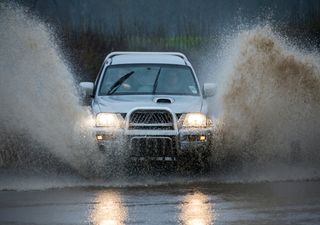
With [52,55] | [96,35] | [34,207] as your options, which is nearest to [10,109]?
[52,55]

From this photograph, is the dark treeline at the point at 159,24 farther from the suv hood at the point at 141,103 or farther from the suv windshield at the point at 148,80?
the suv hood at the point at 141,103

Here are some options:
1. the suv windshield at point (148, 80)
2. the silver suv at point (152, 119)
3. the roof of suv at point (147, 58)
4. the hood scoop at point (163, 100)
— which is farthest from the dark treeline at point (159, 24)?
the hood scoop at point (163, 100)

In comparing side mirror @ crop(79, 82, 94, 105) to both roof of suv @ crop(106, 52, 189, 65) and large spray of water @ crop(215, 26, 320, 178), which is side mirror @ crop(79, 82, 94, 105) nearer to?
roof of suv @ crop(106, 52, 189, 65)

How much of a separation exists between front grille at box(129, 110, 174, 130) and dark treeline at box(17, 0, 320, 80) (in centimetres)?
1504

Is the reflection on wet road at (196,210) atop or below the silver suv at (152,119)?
atop

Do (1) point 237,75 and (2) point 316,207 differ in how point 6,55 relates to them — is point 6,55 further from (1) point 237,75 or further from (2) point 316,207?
(2) point 316,207

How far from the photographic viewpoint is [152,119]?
14.5 meters

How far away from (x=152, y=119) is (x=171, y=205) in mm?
3068

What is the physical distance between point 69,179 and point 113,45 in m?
18.7

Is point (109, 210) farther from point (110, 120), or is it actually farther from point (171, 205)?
point (110, 120)

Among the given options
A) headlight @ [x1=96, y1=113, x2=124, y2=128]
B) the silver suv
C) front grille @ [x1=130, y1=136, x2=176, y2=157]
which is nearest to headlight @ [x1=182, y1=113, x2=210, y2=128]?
the silver suv

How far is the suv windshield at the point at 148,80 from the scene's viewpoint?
16.0 meters

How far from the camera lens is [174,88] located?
16125 mm

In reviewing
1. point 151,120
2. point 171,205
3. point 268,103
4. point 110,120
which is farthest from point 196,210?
point 268,103
